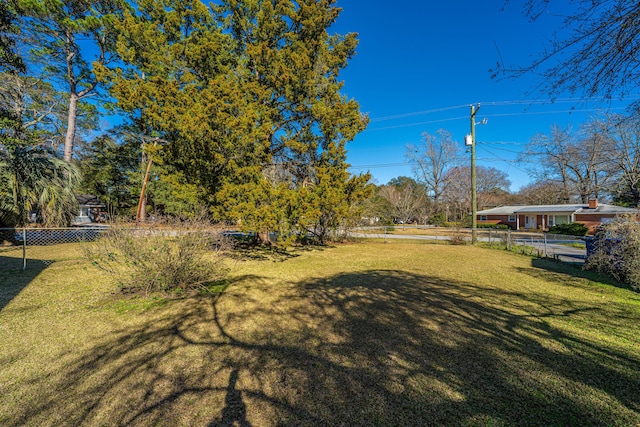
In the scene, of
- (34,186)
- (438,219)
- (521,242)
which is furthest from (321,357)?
(438,219)

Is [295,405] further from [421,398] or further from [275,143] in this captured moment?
[275,143]

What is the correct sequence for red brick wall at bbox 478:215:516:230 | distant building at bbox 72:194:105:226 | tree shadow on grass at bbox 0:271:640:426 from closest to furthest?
tree shadow on grass at bbox 0:271:640:426 < distant building at bbox 72:194:105:226 < red brick wall at bbox 478:215:516:230

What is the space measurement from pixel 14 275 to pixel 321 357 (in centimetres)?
826

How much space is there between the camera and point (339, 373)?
8.13 ft

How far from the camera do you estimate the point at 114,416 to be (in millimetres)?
1900

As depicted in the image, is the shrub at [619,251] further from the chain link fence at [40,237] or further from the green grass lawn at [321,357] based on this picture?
the chain link fence at [40,237]

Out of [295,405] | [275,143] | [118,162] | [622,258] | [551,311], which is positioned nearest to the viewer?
[295,405]

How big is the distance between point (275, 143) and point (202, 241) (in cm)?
742

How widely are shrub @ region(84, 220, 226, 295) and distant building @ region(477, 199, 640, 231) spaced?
26581mm

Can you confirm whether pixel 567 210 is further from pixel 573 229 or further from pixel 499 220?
pixel 499 220

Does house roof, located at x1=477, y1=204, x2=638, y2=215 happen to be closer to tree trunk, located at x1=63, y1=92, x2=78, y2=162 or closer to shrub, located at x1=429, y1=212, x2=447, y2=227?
shrub, located at x1=429, y1=212, x2=447, y2=227

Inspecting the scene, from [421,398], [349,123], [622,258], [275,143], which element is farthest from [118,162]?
[622,258]

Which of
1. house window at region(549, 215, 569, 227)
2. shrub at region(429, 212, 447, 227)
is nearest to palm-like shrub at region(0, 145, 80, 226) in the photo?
shrub at region(429, 212, 447, 227)

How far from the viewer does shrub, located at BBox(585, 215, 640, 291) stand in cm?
588
